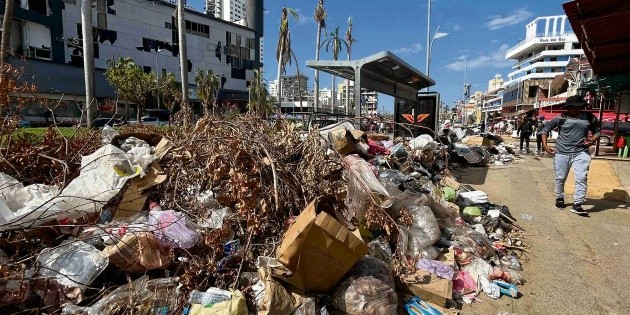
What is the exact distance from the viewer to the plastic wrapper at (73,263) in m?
2.02

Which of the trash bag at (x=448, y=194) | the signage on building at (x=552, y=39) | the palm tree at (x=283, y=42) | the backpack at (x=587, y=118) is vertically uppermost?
the signage on building at (x=552, y=39)

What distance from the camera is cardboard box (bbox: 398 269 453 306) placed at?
2.54m

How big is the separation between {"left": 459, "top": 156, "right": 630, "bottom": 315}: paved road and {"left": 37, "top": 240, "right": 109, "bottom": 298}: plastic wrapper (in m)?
2.61

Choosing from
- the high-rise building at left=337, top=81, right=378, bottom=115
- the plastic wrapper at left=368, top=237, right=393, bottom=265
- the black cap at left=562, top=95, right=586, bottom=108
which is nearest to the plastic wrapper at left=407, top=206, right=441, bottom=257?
the plastic wrapper at left=368, top=237, right=393, bottom=265

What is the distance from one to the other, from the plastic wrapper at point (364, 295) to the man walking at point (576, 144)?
3.85m

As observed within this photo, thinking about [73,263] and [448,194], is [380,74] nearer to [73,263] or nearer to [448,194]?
[448,194]

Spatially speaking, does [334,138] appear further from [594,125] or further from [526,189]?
[526,189]

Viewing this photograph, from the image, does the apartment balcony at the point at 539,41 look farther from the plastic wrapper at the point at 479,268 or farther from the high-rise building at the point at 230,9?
the plastic wrapper at the point at 479,268

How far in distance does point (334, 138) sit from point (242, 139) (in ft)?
5.57

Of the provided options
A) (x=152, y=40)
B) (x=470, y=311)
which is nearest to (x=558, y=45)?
(x=152, y=40)

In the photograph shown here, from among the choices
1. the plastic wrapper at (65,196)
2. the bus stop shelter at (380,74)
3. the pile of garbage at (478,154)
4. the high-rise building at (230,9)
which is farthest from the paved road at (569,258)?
the high-rise building at (230,9)

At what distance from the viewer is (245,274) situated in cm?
232

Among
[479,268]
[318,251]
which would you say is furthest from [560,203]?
[318,251]

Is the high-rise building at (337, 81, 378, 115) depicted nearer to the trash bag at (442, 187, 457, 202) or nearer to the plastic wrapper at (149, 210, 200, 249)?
the trash bag at (442, 187, 457, 202)
